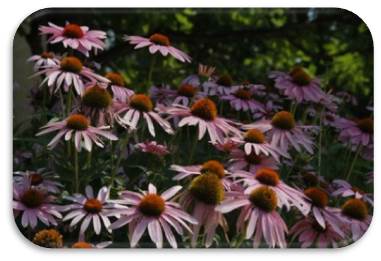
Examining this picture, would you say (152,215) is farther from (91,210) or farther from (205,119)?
(205,119)

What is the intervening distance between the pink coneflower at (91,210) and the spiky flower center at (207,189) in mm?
140

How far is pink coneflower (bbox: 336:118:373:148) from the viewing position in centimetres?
141

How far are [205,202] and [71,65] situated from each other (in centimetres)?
39

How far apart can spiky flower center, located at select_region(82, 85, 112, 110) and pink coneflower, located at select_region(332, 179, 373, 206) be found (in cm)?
49

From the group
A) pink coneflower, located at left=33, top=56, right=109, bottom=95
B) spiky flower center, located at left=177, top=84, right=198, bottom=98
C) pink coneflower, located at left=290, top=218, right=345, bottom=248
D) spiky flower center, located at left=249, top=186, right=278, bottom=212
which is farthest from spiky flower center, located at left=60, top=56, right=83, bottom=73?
pink coneflower, located at left=290, top=218, right=345, bottom=248

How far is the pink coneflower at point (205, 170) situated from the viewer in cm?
129

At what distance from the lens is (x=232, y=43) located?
1.65m

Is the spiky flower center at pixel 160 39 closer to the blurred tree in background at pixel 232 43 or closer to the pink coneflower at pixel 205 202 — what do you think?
the blurred tree in background at pixel 232 43

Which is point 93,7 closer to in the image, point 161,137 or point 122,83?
point 122,83

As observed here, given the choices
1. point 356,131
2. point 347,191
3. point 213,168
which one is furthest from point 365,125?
point 213,168

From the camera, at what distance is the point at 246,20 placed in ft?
5.39

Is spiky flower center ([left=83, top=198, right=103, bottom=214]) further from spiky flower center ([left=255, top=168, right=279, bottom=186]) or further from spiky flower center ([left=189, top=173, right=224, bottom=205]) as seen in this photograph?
spiky flower center ([left=255, top=168, right=279, bottom=186])

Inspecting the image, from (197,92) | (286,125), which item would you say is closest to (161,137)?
(197,92)

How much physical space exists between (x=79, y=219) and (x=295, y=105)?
50 centimetres
